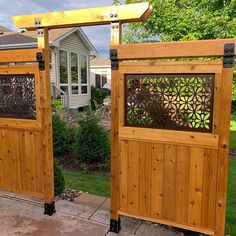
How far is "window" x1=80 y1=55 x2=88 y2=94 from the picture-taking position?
15.1 metres

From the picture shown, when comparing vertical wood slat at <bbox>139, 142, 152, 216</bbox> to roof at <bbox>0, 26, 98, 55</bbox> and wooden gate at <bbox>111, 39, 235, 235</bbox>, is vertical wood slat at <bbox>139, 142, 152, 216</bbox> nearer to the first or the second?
wooden gate at <bbox>111, 39, 235, 235</bbox>

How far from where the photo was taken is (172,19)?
6.98 m

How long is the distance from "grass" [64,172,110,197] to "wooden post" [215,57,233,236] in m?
2.16

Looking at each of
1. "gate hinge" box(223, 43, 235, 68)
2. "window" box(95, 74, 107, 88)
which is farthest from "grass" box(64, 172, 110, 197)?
"window" box(95, 74, 107, 88)

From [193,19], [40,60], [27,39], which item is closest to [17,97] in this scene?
[40,60]

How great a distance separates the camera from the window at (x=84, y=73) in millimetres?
15133

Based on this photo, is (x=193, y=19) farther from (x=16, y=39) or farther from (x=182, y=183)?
(x=16, y=39)

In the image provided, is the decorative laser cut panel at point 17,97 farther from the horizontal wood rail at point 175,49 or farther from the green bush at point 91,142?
the green bush at point 91,142

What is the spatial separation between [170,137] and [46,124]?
153cm

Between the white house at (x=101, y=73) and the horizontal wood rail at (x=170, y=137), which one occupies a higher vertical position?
the white house at (x=101, y=73)

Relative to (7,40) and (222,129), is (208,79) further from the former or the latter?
(7,40)

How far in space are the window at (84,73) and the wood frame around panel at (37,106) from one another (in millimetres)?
11666

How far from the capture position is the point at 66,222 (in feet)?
10.6

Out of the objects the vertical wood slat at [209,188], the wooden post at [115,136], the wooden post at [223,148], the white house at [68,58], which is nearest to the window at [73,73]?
the white house at [68,58]
